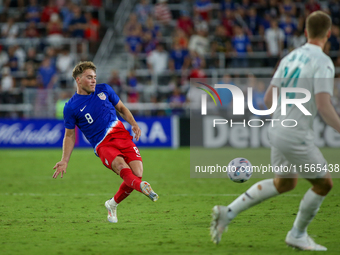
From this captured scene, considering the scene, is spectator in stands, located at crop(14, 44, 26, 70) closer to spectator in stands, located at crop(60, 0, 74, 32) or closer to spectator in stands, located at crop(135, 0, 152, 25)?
spectator in stands, located at crop(60, 0, 74, 32)

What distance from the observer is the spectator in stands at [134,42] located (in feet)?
68.5

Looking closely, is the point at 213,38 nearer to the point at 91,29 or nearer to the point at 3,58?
the point at 91,29

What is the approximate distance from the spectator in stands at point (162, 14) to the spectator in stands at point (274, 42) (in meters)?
4.80

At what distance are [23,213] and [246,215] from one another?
309 centimetres

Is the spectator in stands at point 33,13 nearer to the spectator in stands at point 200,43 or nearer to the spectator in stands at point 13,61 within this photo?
the spectator in stands at point 13,61

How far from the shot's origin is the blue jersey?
6512 millimetres

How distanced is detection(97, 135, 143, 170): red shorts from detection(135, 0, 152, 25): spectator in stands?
16.4 meters

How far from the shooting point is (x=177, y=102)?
60.4 feet

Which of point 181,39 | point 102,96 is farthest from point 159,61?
point 102,96

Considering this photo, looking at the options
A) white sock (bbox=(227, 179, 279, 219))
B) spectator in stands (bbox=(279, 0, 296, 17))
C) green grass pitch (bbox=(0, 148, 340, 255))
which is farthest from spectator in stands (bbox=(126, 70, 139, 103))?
white sock (bbox=(227, 179, 279, 219))

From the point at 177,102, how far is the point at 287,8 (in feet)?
19.6

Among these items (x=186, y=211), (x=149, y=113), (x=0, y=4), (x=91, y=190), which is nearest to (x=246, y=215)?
(x=186, y=211)

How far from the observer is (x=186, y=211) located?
23.8ft

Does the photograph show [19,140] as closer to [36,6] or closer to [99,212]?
[36,6]
